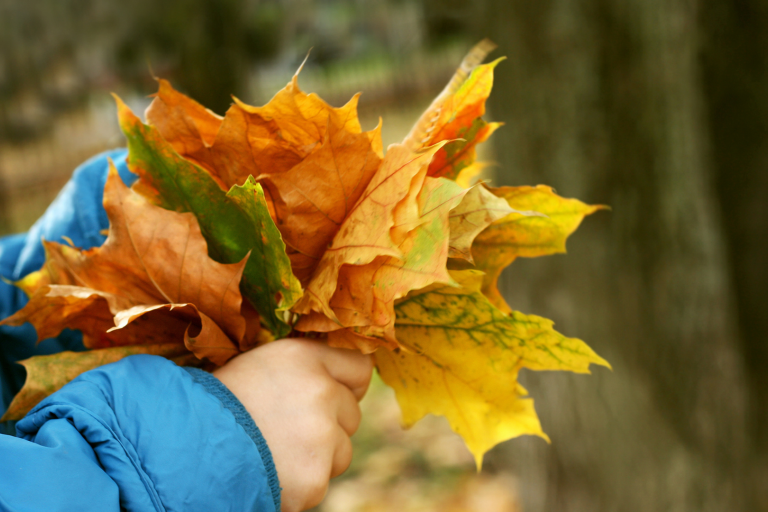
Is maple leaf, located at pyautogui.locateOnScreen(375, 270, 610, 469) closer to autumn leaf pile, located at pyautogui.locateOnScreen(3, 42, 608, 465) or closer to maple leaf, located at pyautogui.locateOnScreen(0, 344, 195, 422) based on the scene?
autumn leaf pile, located at pyautogui.locateOnScreen(3, 42, 608, 465)

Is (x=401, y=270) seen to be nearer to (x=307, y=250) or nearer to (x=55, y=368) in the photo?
(x=307, y=250)

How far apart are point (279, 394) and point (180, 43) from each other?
1494 mm

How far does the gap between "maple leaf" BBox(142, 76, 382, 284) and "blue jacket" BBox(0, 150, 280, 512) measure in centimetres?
15

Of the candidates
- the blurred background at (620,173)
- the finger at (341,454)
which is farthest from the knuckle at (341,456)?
the blurred background at (620,173)

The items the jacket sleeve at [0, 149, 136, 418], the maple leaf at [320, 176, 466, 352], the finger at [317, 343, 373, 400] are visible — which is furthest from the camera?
the jacket sleeve at [0, 149, 136, 418]

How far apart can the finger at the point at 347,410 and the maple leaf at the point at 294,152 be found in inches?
4.9

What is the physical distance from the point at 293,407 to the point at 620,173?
3.87ft

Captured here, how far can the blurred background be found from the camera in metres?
1.38

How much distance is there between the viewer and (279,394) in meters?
0.52

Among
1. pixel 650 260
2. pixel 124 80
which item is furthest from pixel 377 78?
pixel 650 260

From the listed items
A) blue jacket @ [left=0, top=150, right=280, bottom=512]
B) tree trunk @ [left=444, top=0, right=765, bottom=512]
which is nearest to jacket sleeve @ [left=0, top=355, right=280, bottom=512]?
blue jacket @ [left=0, top=150, right=280, bottom=512]

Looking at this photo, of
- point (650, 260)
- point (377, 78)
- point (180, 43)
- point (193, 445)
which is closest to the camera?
point (193, 445)

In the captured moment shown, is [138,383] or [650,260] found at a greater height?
[138,383]

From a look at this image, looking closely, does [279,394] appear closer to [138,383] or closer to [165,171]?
[138,383]
